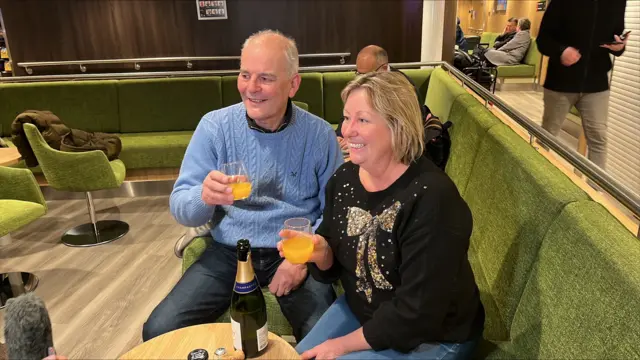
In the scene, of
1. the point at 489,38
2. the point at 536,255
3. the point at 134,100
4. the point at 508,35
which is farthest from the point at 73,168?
the point at 489,38

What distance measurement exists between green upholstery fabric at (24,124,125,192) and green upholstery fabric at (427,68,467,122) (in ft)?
8.05

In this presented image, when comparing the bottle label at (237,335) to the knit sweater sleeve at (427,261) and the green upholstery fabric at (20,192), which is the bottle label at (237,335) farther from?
the green upholstery fabric at (20,192)

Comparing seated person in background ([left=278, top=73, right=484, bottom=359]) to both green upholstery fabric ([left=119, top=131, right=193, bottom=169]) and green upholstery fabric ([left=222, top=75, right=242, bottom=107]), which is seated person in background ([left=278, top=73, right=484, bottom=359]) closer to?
green upholstery fabric ([left=119, top=131, right=193, bottom=169])

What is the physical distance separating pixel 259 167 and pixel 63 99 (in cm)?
382

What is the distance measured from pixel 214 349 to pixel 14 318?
2.00 ft

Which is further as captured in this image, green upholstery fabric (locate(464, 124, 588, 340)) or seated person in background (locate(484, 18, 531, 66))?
seated person in background (locate(484, 18, 531, 66))

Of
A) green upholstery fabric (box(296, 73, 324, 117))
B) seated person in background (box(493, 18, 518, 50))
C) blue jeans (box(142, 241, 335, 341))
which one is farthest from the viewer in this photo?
seated person in background (box(493, 18, 518, 50))

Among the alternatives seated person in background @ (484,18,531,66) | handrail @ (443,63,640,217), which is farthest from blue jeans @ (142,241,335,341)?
seated person in background @ (484,18,531,66)

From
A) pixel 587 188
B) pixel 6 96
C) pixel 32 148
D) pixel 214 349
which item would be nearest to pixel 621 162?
pixel 587 188

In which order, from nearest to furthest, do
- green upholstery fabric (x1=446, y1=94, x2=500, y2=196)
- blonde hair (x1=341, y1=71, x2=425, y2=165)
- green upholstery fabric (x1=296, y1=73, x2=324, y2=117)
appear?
blonde hair (x1=341, y1=71, x2=425, y2=165), green upholstery fabric (x1=446, y1=94, x2=500, y2=196), green upholstery fabric (x1=296, y1=73, x2=324, y2=117)

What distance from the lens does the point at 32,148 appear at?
3.29 meters

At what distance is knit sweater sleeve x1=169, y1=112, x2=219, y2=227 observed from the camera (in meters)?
1.79

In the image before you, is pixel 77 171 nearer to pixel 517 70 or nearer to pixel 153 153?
pixel 153 153

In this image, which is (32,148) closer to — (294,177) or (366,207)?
(294,177)
